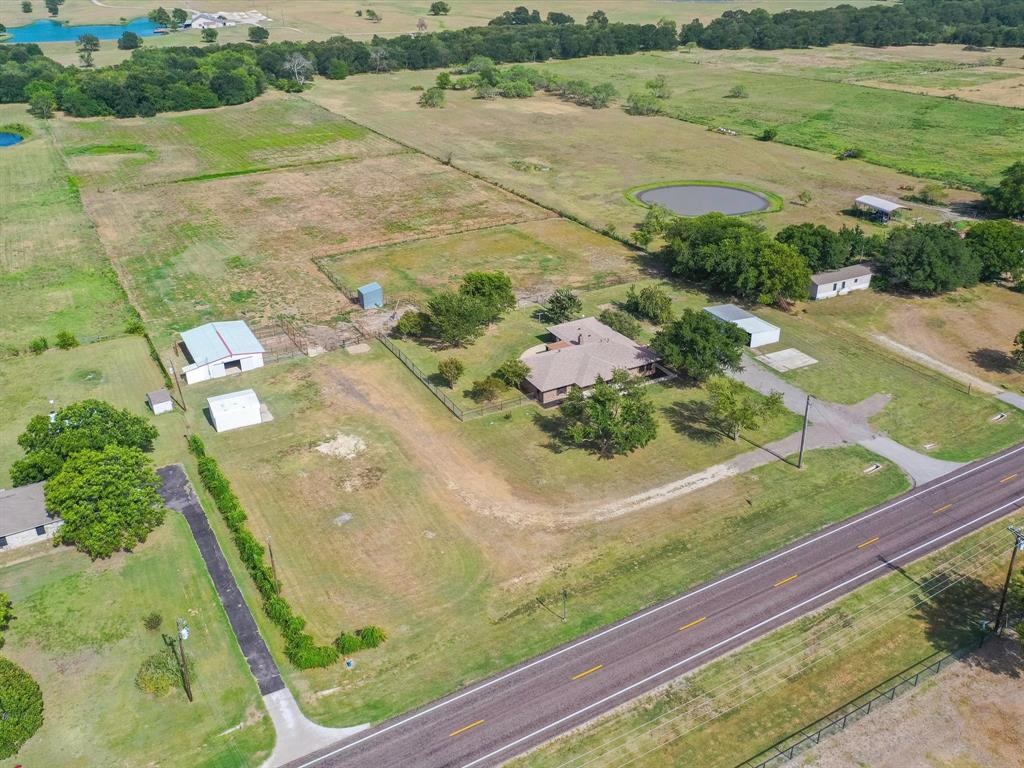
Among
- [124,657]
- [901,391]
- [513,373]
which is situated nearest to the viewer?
[124,657]

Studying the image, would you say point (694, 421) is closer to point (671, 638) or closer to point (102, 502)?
point (671, 638)

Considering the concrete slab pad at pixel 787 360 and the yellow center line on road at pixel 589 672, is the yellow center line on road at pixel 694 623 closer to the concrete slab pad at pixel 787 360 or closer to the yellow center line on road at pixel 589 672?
the yellow center line on road at pixel 589 672

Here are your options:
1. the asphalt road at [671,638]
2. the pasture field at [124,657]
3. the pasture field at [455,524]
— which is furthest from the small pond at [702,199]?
the pasture field at [124,657]

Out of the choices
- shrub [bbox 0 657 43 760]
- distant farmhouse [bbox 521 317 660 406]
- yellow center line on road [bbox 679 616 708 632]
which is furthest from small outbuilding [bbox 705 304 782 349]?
shrub [bbox 0 657 43 760]

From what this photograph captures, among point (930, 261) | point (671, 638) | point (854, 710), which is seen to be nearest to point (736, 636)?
point (671, 638)

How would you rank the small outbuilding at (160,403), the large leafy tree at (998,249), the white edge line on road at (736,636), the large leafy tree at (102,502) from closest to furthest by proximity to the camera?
1. the white edge line on road at (736,636)
2. the large leafy tree at (102,502)
3. the small outbuilding at (160,403)
4. the large leafy tree at (998,249)

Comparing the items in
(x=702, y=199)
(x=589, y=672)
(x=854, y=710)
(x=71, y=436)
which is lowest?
(x=854, y=710)
